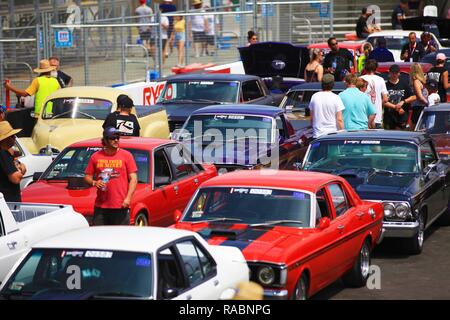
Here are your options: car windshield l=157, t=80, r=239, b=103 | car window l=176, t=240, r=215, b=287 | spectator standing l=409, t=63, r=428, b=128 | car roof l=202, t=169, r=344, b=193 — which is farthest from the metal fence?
car window l=176, t=240, r=215, b=287

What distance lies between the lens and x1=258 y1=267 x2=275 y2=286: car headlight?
371 inches

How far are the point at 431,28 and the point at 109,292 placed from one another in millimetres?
25354

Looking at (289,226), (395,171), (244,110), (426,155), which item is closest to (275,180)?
(289,226)

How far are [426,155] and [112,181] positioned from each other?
187 inches

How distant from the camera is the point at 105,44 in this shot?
81.5 feet

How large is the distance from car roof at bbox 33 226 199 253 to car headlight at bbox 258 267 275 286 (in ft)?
3.30

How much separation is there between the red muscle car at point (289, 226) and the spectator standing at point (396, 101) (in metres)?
7.19

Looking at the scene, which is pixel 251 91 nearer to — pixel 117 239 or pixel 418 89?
pixel 418 89

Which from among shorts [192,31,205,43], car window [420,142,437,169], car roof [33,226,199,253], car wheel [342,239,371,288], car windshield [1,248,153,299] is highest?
shorts [192,31,205,43]

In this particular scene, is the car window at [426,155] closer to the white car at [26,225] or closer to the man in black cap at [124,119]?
the man in black cap at [124,119]

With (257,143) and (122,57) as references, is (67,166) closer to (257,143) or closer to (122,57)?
(257,143)

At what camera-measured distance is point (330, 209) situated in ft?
35.8

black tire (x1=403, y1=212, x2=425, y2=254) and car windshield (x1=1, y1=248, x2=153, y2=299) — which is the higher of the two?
car windshield (x1=1, y1=248, x2=153, y2=299)

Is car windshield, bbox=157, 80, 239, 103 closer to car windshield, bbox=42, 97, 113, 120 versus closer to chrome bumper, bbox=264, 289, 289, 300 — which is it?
car windshield, bbox=42, 97, 113, 120
